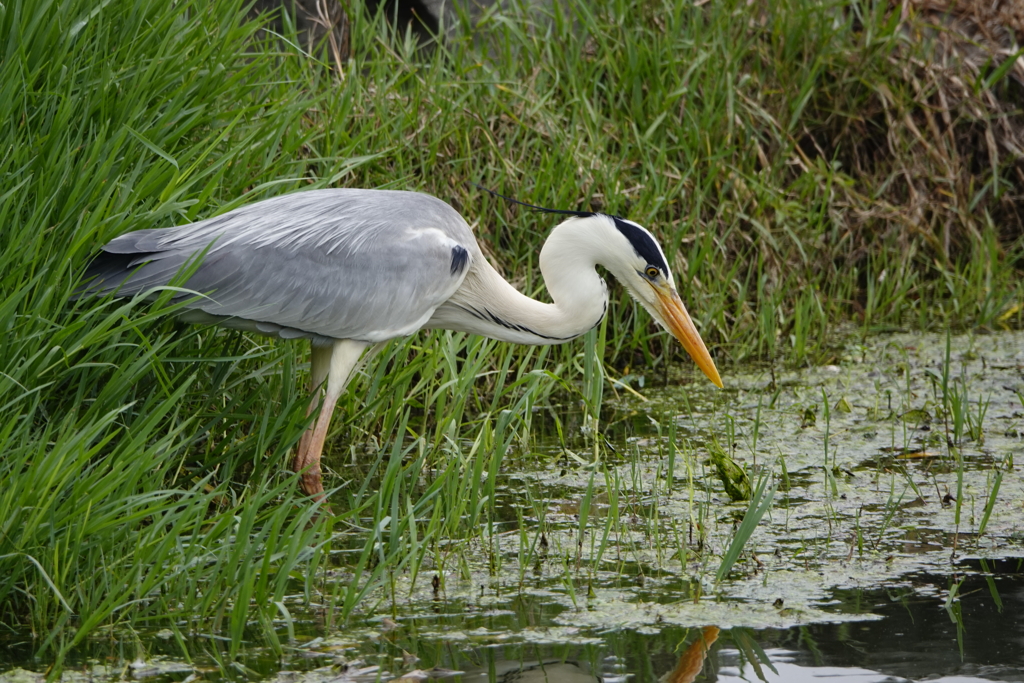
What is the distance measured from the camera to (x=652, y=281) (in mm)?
4812

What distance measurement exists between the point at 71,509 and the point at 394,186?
109 inches

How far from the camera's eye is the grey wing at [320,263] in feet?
14.0

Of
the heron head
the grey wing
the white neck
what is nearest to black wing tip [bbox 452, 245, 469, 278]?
the grey wing

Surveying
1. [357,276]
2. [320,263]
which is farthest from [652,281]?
[320,263]

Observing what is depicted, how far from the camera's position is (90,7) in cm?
447

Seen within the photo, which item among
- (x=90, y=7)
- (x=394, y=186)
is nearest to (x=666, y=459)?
(x=394, y=186)

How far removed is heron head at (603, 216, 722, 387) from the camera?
470 cm

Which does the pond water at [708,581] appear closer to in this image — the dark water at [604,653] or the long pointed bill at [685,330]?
the dark water at [604,653]

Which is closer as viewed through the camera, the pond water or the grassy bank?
the pond water

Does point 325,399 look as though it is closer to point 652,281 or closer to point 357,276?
point 357,276

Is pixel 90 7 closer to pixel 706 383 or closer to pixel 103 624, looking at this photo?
pixel 103 624

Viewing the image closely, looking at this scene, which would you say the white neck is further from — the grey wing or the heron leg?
the heron leg

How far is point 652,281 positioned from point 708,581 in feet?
4.93

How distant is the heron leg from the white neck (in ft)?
1.55
